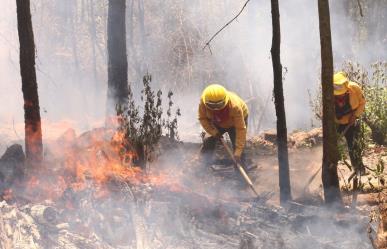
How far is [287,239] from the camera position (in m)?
5.27

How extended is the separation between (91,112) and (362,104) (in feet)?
28.3

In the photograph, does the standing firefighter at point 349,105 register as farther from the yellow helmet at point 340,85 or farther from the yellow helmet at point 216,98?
the yellow helmet at point 216,98

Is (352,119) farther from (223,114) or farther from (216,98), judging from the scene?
(216,98)

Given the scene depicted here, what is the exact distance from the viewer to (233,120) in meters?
7.69

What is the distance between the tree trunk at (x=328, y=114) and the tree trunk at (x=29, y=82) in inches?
147

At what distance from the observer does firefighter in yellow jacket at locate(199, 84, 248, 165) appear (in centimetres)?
719

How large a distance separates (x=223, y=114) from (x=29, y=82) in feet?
9.92

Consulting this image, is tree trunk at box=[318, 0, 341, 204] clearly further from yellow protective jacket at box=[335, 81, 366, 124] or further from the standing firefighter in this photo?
yellow protective jacket at box=[335, 81, 366, 124]

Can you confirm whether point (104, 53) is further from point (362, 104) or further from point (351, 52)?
point (362, 104)

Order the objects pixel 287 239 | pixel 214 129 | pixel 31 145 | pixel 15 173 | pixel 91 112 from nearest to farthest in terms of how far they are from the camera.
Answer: pixel 287 239 < pixel 15 173 < pixel 31 145 < pixel 214 129 < pixel 91 112

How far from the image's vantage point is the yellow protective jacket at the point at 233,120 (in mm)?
7387

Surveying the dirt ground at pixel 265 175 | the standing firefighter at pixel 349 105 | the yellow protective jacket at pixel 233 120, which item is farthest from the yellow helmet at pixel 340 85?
the yellow protective jacket at pixel 233 120

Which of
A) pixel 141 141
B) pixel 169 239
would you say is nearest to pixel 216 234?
pixel 169 239

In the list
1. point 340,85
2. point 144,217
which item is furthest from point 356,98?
point 144,217
